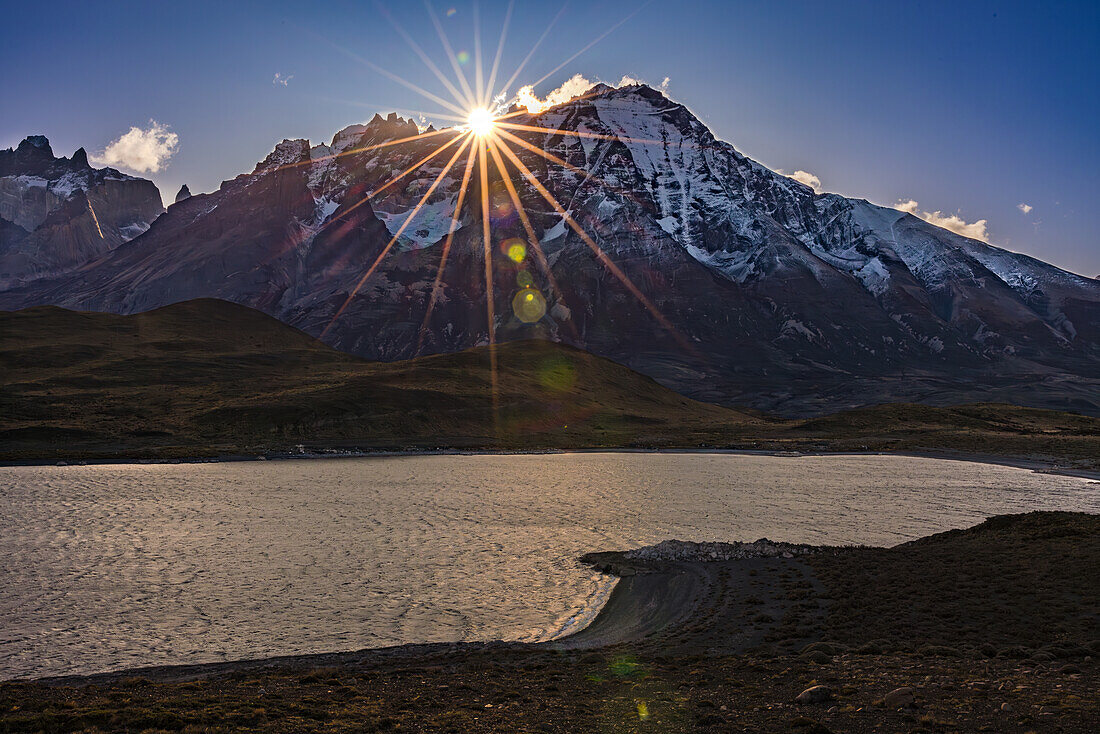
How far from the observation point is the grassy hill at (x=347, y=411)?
4540 inches

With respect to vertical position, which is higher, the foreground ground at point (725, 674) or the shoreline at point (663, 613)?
the foreground ground at point (725, 674)

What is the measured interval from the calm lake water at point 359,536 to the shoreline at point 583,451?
5.98m

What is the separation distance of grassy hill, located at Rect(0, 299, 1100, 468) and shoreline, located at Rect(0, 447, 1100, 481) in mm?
3475

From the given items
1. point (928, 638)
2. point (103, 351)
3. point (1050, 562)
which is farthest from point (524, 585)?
point (103, 351)

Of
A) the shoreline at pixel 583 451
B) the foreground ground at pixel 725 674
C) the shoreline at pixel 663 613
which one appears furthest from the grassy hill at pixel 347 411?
the foreground ground at pixel 725 674

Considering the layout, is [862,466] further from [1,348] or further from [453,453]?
[1,348]

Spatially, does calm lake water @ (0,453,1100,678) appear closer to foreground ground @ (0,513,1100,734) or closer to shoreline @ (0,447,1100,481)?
foreground ground @ (0,513,1100,734)

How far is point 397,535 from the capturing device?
4447 centimetres

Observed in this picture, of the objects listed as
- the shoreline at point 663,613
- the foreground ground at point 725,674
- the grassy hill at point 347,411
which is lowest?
the shoreline at point 663,613

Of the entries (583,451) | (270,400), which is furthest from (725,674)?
(270,400)

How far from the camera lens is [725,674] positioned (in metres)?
19.8

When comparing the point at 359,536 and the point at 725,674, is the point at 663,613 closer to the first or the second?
the point at 725,674

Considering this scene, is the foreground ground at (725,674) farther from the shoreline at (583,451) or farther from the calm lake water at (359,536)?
the shoreline at (583,451)

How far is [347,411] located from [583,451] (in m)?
43.6
